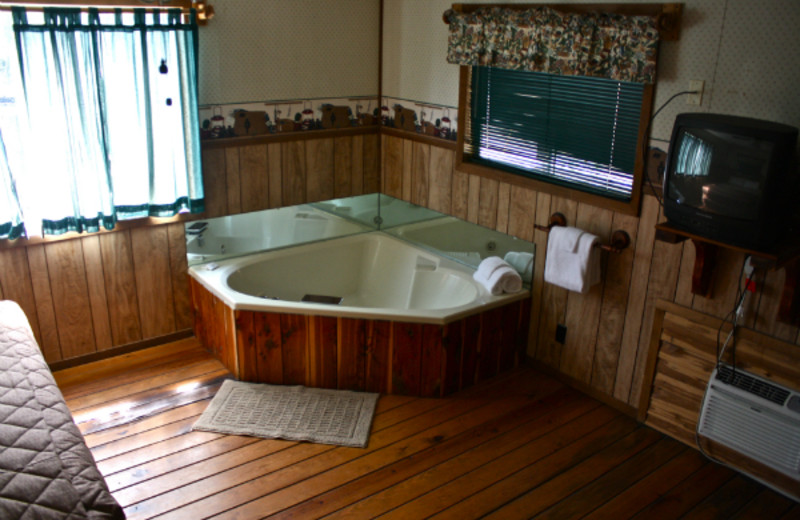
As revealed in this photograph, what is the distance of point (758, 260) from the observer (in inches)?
102

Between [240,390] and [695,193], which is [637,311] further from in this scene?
[240,390]

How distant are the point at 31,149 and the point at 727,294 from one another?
3243 mm

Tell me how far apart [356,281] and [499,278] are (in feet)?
3.81

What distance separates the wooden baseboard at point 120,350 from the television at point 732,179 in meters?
2.83

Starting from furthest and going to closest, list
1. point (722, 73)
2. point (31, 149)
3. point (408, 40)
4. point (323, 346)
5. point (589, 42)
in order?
point (408, 40)
point (323, 346)
point (31, 149)
point (589, 42)
point (722, 73)

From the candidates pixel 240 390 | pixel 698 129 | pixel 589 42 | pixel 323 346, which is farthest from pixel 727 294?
pixel 240 390

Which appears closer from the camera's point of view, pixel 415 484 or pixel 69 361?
pixel 415 484

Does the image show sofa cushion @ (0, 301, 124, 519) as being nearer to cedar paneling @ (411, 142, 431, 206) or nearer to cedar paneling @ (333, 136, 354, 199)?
cedar paneling @ (333, 136, 354, 199)

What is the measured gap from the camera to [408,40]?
4164 millimetres

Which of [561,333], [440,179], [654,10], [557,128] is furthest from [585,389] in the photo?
[654,10]

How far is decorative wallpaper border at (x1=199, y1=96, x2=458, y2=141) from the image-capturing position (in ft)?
12.7

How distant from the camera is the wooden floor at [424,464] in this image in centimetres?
268

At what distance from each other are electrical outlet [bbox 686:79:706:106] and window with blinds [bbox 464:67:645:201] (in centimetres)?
24

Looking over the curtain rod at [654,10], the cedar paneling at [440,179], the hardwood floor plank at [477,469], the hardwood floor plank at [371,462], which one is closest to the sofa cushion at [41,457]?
the hardwood floor plank at [371,462]
